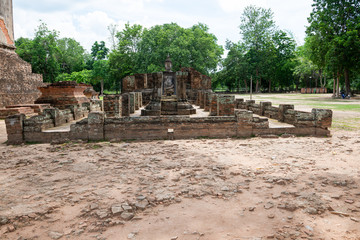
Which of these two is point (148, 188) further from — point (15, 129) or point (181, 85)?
point (181, 85)

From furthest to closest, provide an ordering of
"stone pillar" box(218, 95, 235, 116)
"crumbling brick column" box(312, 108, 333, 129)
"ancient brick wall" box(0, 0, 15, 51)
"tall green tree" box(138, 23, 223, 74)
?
"tall green tree" box(138, 23, 223, 74)
"ancient brick wall" box(0, 0, 15, 51)
"stone pillar" box(218, 95, 235, 116)
"crumbling brick column" box(312, 108, 333, 129)

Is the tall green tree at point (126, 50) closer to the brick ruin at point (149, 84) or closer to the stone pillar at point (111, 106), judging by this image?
the brick ruin at point (149, 84)

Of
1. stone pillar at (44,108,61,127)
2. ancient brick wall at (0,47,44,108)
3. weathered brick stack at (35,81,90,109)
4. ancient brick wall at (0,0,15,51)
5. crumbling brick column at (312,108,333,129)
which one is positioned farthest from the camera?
ancient brick wall at (0,0,15,51)

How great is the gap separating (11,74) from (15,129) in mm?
11849

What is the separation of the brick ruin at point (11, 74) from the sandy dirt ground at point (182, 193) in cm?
1183

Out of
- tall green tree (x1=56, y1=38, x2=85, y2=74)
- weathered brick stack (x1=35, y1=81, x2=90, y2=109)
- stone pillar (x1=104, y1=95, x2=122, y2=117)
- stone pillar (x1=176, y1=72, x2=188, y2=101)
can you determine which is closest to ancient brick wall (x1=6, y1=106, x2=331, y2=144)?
stone pillar (x1=104, y1=95, x2=122, y2=117)

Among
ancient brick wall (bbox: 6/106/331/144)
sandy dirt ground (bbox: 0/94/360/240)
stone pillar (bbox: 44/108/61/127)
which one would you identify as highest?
stone pillar (bbox: 44/108/61/127)

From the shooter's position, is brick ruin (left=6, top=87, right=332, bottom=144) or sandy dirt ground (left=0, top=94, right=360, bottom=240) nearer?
sandy dirt ground (left=0, top=94, right=360, bottom=240)

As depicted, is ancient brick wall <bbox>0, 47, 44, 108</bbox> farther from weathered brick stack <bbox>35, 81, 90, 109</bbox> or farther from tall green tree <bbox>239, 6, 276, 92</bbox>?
tall green tree <bbox>239, 6, 276, 92</bbox>

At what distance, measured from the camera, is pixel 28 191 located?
358cm

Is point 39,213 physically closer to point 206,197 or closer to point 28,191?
point 28,191

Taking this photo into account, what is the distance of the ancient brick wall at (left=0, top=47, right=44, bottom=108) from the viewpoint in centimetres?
1513

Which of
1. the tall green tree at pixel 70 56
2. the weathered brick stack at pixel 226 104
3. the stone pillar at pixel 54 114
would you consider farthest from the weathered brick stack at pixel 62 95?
the tall green tree at pixel 70 56

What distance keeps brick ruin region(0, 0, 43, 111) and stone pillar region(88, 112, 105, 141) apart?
1099 cm
